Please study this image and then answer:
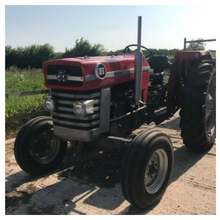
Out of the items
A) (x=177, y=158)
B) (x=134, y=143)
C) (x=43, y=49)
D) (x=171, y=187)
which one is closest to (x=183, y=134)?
(x=177, y=158)

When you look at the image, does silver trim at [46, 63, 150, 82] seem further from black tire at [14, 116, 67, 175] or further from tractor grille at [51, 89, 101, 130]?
black tire at [14, 116, 67, 175]

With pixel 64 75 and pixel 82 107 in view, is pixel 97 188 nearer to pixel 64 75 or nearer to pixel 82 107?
pixel 82 107

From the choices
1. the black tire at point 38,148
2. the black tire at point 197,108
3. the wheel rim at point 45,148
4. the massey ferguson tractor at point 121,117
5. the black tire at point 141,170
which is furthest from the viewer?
the black tire at point 197,108

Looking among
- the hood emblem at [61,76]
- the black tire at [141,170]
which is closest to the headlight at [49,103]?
the hood emblem at [61,76]

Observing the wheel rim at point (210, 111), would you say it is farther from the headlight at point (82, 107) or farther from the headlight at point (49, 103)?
the headlight at point (49, 103)

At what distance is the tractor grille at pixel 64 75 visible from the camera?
9.04ft

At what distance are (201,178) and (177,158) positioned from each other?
2.15 feet

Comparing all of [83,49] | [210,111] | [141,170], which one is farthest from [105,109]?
[83,49]

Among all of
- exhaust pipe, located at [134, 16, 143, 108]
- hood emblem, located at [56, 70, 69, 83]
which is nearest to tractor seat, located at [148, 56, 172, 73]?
exhaust pipe, located at [134, 16, 143, 108]

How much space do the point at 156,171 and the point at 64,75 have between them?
1.48 m

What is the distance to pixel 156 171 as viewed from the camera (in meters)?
2.84

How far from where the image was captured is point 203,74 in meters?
3.80

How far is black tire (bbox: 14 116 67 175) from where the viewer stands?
3.35m

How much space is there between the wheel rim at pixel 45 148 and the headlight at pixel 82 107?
97 cm
